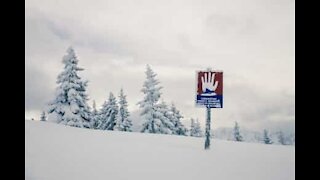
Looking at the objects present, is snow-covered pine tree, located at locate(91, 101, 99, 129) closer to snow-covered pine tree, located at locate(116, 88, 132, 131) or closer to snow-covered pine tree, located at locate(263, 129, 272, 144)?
snow-covered pine tree, located at locate(116, 88, 132, 131)

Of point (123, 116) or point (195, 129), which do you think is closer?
point (123, 116)

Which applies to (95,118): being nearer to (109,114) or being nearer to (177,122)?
(109,114)

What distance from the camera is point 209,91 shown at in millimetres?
17484

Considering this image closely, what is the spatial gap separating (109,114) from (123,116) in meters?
1.29

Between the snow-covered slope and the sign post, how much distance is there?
1755 millimetres

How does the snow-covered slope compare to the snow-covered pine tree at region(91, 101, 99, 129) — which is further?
the snow-covered pine tree at region(91, 101, 99, 129)

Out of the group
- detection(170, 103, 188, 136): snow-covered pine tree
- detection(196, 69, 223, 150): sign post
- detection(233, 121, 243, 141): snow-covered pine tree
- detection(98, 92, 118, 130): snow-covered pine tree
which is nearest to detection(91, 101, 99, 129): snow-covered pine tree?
detection(98, 92, 118, 130): snow-covered pine tree

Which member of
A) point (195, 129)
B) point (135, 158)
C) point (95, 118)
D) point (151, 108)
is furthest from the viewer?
point (195, 129)

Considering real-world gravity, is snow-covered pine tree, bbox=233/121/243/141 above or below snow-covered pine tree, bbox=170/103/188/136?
below

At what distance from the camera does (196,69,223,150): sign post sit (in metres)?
17.4

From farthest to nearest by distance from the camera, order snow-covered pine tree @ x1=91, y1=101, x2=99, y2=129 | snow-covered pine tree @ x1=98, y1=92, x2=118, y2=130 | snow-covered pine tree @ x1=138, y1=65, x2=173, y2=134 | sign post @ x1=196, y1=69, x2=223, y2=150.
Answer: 1. snow-covered pine tree @ x1=98, y1=92, x2=118, y2=130
2. snow-covered pine tree @ x1=91, y1=101, x2=99, y2=129
3. snow-covered pine tree @ x1=138, y1=65, x2=173, y2=134
4. sign post @ x1=196, y1=69, x2=223, y2=150

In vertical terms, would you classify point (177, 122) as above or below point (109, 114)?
below

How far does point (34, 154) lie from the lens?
577 inches

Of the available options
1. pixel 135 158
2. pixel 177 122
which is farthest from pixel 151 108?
pixel 135 158
